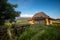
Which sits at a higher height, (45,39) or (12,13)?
(12,13)

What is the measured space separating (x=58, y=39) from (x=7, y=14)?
449 cm

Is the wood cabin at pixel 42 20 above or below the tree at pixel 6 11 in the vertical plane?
below

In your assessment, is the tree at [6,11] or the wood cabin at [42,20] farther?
the tree at [6,11]

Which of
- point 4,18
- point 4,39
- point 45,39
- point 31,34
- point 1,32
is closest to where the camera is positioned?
point 45,39

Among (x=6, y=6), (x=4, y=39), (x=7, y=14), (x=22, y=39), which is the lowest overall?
(x=4, y=39)

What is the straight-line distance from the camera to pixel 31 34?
1.05 meters

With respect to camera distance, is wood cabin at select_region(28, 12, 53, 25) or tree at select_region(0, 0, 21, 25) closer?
wood cabin at select_region(28, 12, 53, 25)

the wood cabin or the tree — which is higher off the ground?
the tree

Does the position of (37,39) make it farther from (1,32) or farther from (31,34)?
(1,32)

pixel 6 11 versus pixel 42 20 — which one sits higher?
pixel 6 11

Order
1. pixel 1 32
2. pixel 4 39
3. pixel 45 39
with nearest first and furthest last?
pixel 45 39 < pixel 4 39 < pixel 1 32

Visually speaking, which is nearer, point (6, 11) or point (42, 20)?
point (42, 20)

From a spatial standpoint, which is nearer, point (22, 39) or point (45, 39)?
point (45, 39)

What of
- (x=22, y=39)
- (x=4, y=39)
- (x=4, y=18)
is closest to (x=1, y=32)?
(x=4, y=39)
